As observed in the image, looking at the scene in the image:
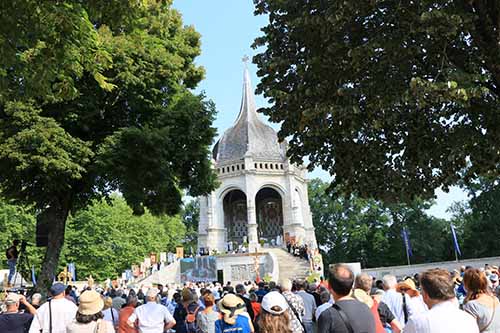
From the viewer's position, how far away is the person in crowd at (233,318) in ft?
16.7

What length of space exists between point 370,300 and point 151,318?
3.18 meters

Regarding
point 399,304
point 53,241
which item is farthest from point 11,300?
point 53,241

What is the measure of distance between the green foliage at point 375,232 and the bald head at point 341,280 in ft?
135

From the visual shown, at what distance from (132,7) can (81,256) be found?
1489 inches

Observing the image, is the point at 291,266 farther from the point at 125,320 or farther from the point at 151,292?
the point at 151,292

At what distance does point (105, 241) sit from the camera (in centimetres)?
4275

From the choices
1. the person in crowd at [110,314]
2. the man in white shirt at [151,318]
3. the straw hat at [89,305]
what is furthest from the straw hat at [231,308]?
the person in crowd at [110,314]

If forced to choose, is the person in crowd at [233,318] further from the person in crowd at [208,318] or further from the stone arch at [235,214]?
the stone arch at [235,214]

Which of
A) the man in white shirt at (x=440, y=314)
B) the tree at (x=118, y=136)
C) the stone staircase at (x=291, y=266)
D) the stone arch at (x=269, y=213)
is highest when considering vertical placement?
the stone arch at (x=269, y=213)

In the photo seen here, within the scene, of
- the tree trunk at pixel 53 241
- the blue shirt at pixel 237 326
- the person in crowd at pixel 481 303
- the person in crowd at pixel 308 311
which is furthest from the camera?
the tree trunk at pixel 53 241

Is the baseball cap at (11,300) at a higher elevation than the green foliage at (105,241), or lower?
lower

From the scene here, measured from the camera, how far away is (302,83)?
38.5ft

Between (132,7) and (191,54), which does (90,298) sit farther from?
(191,54)

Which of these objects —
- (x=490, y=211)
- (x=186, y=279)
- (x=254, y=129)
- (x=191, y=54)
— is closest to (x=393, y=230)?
(x=490, y=211)
